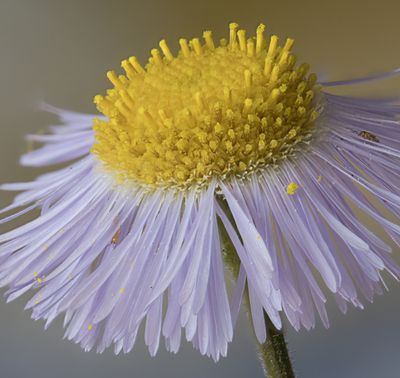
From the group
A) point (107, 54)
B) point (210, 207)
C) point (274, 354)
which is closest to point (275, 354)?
point (274, 354)

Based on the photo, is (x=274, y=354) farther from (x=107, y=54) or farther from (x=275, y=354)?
(x=107, y=54)

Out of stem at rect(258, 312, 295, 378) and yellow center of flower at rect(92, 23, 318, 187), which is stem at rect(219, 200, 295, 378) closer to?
stem at rect(258, 312, 295, 378)

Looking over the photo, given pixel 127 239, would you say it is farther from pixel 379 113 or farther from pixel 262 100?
pixel 379 113

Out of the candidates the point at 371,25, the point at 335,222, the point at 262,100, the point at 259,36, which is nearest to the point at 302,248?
the point at 335,222

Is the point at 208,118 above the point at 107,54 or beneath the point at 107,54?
beneath

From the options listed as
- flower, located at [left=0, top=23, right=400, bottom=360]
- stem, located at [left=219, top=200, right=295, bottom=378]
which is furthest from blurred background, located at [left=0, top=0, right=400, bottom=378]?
stem, located at [left=219, top=200, right=295, bottom=378]

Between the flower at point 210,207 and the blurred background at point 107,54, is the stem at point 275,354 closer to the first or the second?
the flower at point 210,207

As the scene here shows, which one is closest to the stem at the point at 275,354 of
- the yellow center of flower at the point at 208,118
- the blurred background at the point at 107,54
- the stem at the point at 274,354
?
the stem at the point at 274,354
